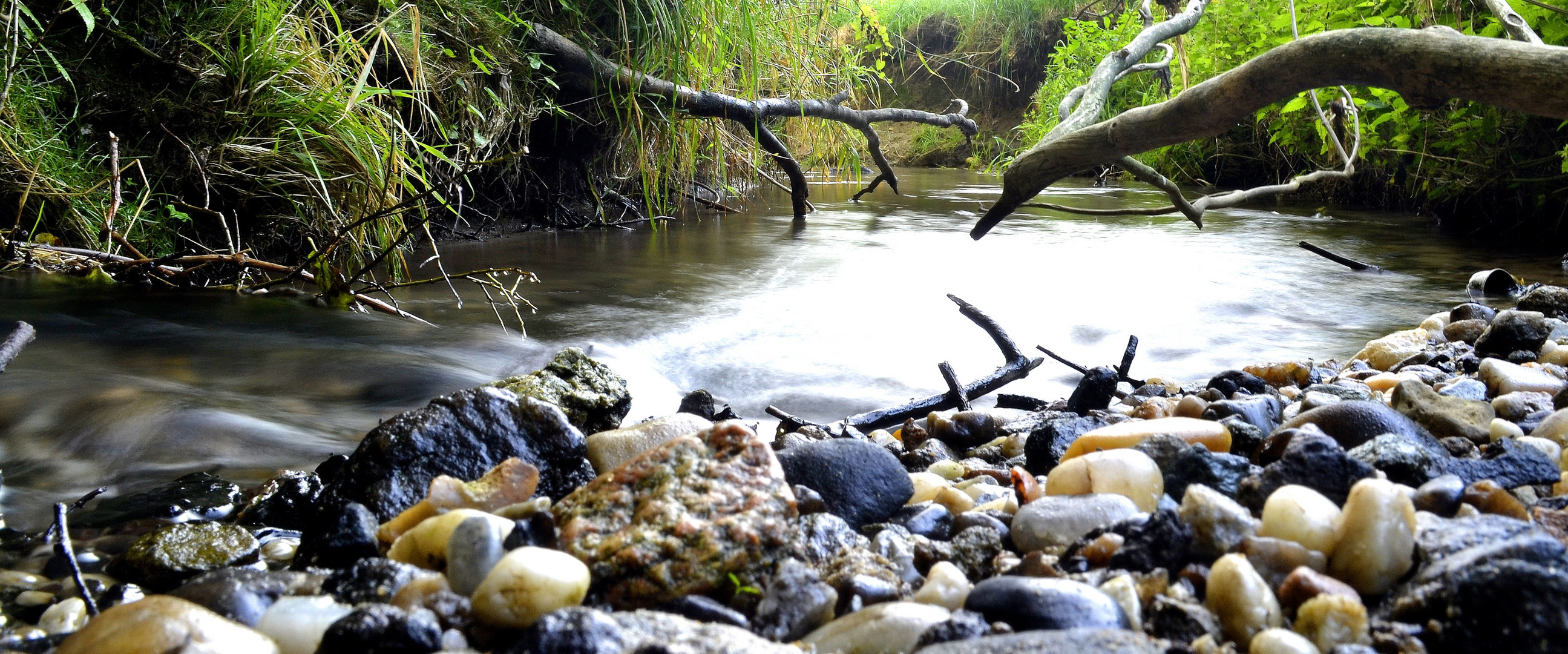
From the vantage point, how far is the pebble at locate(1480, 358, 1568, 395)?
2.18 m

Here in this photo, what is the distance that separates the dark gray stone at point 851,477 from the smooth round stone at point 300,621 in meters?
0.73

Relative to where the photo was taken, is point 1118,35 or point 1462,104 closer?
point 1462,104

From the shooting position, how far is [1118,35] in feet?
35.9

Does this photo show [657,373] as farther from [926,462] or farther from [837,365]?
[926,462]

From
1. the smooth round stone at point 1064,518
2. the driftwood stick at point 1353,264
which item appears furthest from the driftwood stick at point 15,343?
the driftwood stick at point 1353,264

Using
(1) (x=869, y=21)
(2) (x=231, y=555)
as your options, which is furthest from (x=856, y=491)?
(1) (x=869, y=21)

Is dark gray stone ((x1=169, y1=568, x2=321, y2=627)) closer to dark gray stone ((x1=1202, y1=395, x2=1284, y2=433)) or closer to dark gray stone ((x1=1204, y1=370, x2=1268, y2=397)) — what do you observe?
dark gray stone ((x1=1202, y1=395, x2=1284, y2=433))

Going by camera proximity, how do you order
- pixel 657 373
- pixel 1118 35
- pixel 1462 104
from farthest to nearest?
1. pixel 1118 35
2. pixel 1462 104
3. pixel 657 373

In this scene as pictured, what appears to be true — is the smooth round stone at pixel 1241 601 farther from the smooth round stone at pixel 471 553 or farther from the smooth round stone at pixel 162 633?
the smooth round stone at pixel 162 633

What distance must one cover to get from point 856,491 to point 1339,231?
6998mm

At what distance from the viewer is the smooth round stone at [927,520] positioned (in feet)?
4.96

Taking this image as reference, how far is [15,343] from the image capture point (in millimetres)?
2100

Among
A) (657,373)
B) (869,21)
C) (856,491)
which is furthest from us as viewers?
(869,21)

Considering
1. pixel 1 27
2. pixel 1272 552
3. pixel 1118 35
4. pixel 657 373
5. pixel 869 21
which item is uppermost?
pixel 1118 35
